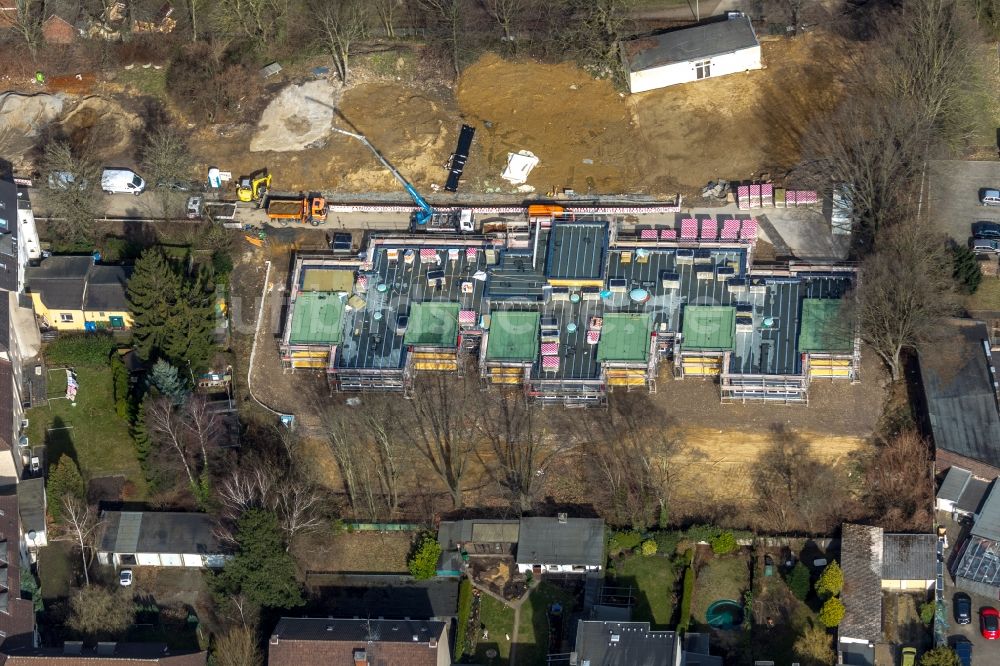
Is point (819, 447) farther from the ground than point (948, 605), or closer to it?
farther from the ground

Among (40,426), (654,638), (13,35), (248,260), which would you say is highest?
(13,35)

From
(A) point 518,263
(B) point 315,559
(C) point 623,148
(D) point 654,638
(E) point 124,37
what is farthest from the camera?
(E) point 124,37

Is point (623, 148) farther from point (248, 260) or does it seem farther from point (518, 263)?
point (248, 260)

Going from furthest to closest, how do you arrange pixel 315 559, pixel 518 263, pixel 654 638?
pixel 518 263, pixel 315 559, pixel 654 638

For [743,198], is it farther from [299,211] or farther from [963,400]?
[299,211]

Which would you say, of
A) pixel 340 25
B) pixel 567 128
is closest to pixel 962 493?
pixel 567 128

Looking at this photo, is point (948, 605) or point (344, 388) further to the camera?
point (344, 388)

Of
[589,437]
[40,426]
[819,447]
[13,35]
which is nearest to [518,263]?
[589,437]
